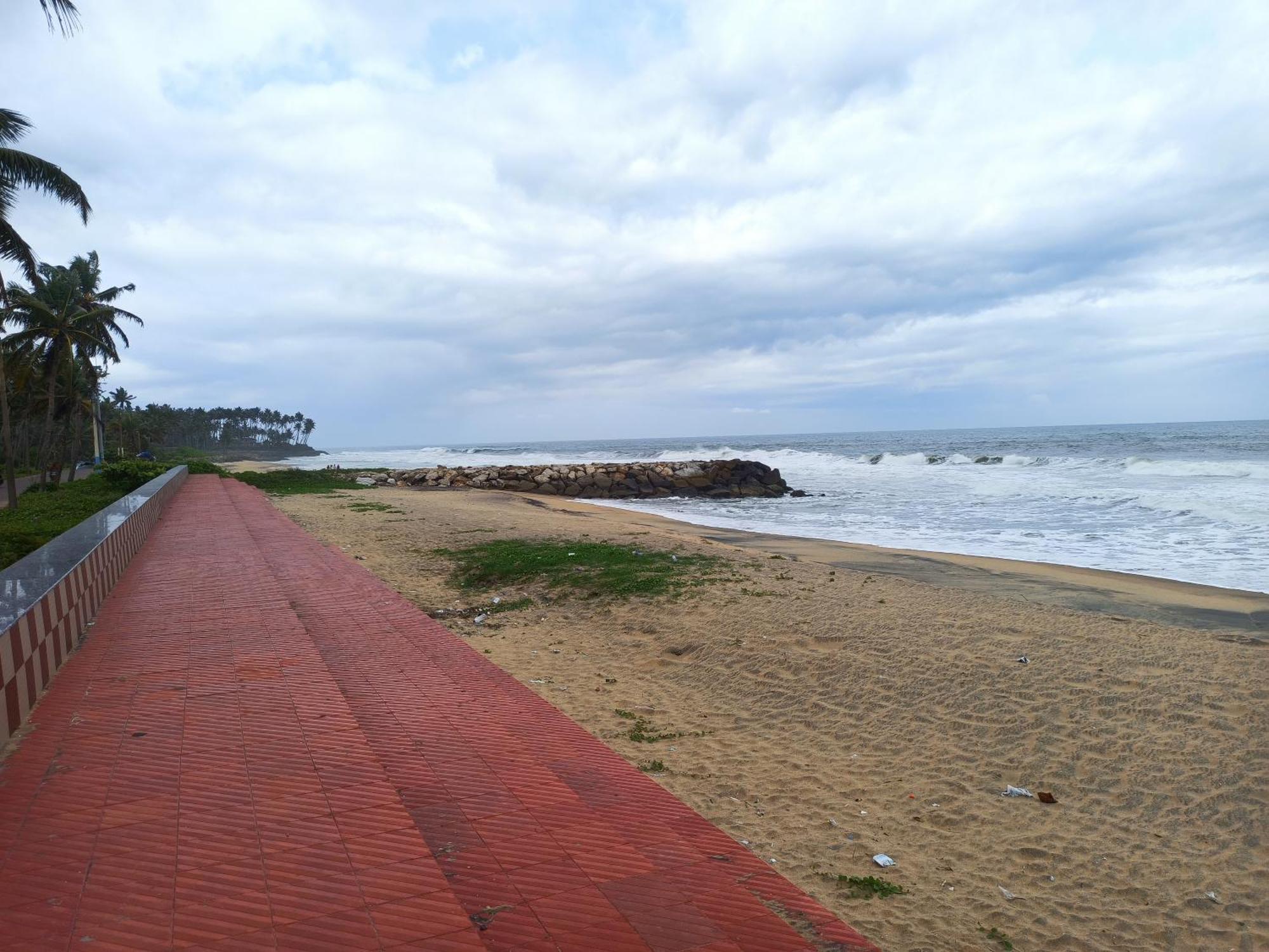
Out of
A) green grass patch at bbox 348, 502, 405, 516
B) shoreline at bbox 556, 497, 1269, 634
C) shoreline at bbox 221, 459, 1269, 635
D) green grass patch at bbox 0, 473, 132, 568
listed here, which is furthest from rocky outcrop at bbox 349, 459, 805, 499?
shoreline at bbox 556, 497, 1269, 634

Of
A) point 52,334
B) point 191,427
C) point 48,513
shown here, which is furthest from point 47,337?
point 191,427

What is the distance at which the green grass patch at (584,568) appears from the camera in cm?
896

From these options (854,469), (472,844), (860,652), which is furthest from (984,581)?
(854,469)

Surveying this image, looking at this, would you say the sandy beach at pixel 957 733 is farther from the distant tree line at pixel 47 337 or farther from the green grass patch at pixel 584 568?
the distant tree line at pixel 47 337

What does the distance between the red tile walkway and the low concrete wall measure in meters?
0.15

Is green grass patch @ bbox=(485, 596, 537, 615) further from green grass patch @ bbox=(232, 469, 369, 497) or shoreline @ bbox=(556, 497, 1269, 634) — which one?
green grass patch @ bbox=(232, 469, 369, 497)

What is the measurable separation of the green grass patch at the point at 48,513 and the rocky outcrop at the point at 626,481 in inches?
430

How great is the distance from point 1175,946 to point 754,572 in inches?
255

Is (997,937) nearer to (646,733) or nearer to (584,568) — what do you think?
(646,733)

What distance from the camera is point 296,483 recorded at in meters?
27.5

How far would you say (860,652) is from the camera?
6.63 meters

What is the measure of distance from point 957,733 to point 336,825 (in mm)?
4094

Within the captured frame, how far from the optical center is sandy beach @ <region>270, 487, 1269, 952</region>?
355 centimetres

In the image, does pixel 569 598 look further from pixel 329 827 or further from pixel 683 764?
pixel 329 827
